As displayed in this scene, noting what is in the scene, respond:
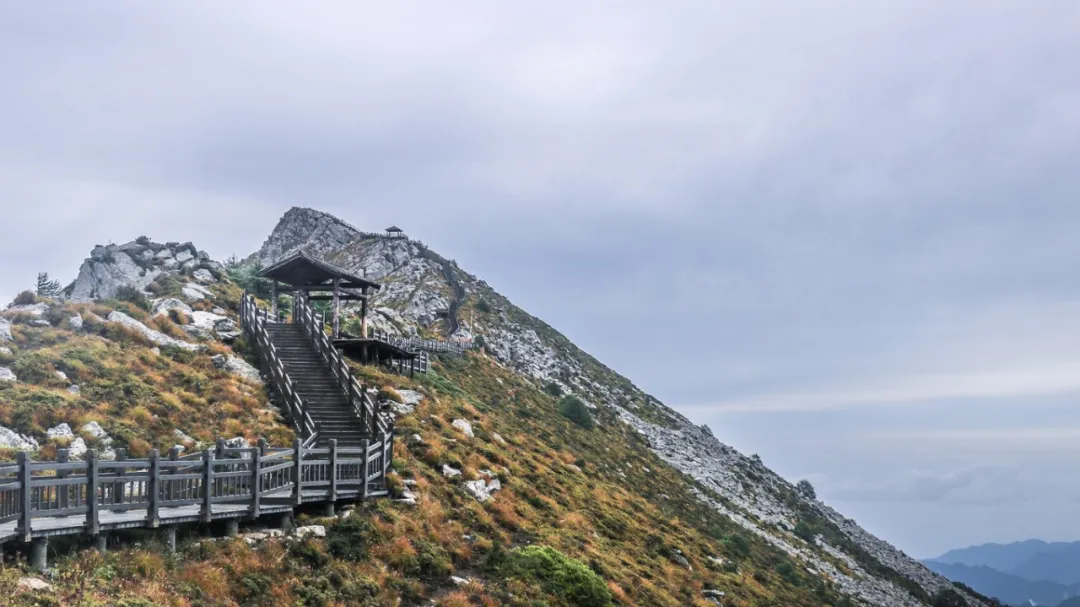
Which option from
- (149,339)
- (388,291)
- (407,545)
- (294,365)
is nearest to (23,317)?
(149,339)

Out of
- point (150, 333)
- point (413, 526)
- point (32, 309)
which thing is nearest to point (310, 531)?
point (413, 526)

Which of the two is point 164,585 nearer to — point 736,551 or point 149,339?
point 149,339

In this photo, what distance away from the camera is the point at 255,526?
1692 centimetres

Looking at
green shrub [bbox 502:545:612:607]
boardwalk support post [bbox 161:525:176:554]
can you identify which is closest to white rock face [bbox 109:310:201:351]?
boardwalk support post [bbox 161:525:176:554]

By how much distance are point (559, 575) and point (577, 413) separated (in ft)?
124

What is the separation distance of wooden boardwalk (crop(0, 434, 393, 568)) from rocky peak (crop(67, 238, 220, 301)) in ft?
→ 92.0

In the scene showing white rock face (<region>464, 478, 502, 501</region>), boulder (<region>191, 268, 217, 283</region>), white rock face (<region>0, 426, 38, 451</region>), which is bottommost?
white rock face (<region>464, 478, 502, 501</region>)

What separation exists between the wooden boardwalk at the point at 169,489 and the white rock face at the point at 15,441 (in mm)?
987

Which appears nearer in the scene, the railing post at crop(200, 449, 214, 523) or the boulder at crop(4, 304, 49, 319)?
the railing post at crop(200, 449, 214, 523)

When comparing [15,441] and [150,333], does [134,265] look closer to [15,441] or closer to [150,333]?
[150,333]

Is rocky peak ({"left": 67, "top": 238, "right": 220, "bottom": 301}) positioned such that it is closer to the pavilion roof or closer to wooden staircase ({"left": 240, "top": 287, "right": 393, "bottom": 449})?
the pavilion roof

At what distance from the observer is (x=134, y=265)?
50188mm

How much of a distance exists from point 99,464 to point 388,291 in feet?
258

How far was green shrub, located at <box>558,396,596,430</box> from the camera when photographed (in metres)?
56.6
